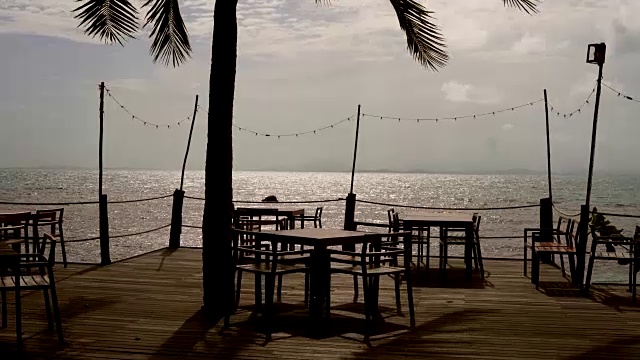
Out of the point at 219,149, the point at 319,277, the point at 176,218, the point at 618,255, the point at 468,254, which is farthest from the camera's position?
the point at 176,218

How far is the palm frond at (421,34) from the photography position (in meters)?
6.92

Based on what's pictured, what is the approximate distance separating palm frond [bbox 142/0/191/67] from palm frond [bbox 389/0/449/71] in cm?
210

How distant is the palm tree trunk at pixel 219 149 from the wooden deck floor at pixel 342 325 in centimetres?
41

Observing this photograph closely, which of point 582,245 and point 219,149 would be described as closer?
point 219,149

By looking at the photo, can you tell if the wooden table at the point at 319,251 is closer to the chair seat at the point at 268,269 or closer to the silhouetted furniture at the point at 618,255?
the chair seat at the point at 268,269

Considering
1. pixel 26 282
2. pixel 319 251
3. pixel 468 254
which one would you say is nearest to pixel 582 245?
pixel 468 254

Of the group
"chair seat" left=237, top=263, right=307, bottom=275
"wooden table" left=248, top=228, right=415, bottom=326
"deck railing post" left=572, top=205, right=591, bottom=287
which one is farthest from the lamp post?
"chair seat" left=237, top=263, right=307, bottom=275

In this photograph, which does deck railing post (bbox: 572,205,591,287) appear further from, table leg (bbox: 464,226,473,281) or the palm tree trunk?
the palm tree trunk

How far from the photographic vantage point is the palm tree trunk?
6.46 metres

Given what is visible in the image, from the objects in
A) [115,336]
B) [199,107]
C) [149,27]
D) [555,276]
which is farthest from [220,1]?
[199,107]

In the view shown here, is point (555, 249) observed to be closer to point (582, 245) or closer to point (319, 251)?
point (582, 245)

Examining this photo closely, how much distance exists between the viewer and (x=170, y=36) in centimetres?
→ 794

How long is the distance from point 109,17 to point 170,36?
2.88 ft

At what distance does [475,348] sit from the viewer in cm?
534
